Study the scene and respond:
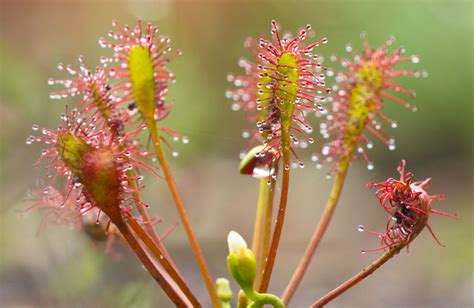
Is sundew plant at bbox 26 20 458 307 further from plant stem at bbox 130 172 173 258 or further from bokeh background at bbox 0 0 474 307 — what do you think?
bokeh background at bbox 0 0 474 307

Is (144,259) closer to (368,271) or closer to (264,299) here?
(264,299)

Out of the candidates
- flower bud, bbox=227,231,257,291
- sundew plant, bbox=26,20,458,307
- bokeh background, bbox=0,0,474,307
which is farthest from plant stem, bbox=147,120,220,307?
bokeh background, bbox=0,0,474,307

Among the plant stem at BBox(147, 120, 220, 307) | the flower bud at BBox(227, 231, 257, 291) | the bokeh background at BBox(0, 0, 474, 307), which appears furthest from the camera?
the bokeh background at BBox(0, 0, 474, 307)

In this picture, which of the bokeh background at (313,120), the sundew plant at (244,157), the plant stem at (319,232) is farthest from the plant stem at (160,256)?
the bokeh background at (313,120)

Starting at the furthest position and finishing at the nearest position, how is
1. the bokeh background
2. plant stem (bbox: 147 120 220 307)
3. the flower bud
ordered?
1. the bokeh background
2. plant stem (bbox: 147 120 220 307)
3. the flower bud

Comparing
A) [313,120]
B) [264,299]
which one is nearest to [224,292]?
[264,299]

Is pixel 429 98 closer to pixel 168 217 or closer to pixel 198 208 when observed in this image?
pixel 198 208

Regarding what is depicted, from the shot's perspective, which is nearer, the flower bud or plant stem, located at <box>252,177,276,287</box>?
the flower bud

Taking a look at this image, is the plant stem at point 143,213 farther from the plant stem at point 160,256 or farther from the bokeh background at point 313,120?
the bokeh background at point 313,120
